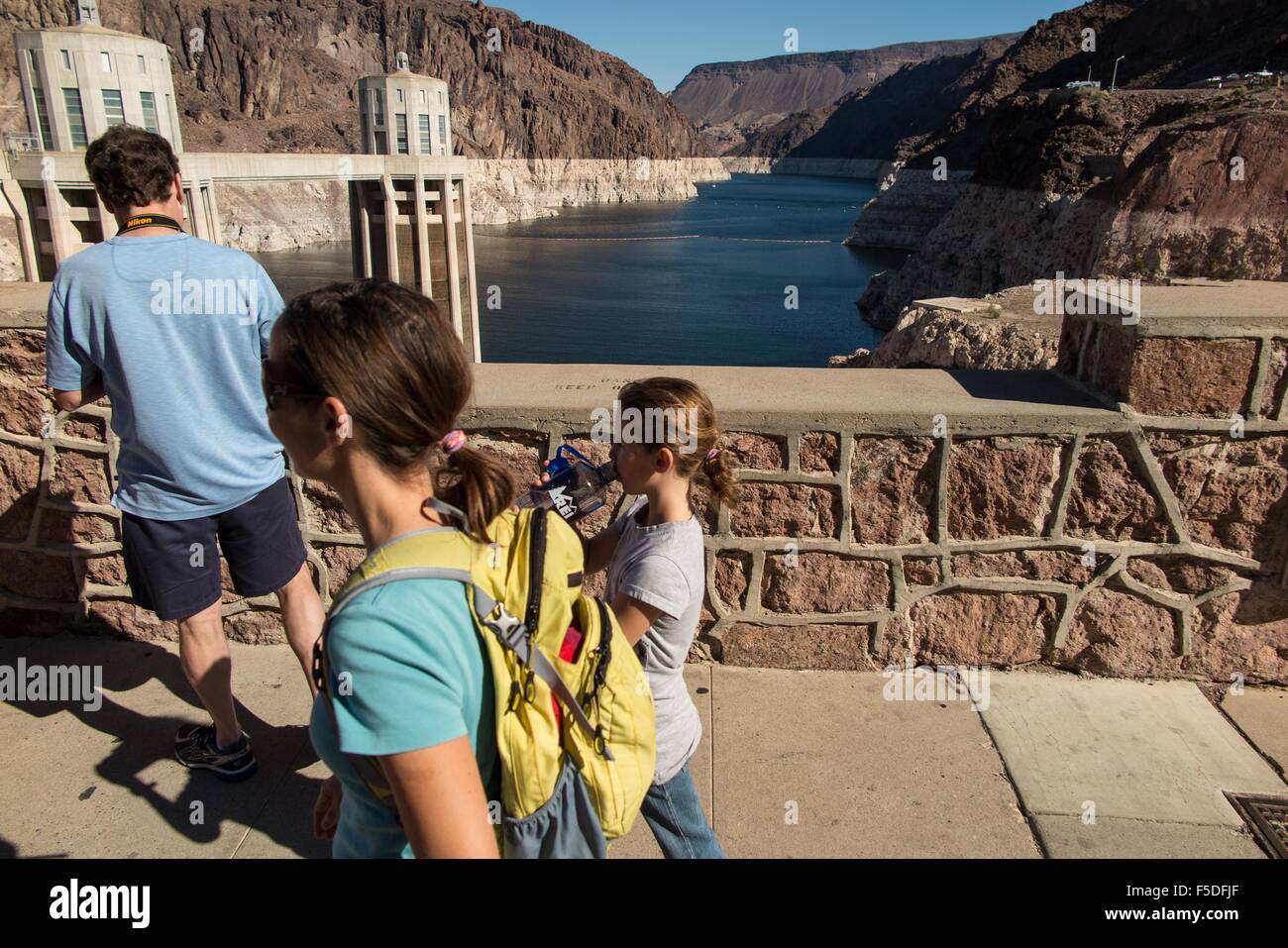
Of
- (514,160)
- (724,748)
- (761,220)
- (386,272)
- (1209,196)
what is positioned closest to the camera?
(724,748)

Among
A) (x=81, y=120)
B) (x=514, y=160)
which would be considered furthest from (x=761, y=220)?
(x=81, y=120)

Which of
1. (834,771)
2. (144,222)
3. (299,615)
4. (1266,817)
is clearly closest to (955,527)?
(834,771)

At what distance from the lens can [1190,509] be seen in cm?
305

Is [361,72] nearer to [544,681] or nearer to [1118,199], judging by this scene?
[1118,199]

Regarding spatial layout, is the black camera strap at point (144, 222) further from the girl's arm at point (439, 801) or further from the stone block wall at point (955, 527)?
the girl's arm at point (439, 801)

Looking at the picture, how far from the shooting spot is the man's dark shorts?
2434 mm

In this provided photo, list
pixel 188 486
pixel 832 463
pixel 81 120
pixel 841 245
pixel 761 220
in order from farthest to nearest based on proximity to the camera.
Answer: pixel 761 220, pixel 841 245, pixel 81 120, pixel 832 463, pixel 188 486

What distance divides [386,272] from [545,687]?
134 feet

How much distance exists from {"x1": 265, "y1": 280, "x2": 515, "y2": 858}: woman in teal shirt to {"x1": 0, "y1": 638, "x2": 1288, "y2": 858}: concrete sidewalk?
60.4 inches

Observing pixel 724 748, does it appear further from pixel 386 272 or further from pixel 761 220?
pixel 761 220

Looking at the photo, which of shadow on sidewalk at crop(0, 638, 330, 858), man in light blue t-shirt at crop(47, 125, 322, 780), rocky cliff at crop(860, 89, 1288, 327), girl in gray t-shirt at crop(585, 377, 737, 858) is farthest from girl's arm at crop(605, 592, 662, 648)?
rocky cliff at crop(860, 89, 1288, 327)

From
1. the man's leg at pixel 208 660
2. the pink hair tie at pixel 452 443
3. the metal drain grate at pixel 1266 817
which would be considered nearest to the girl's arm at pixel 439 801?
the pink hair tie at pixel 452 443

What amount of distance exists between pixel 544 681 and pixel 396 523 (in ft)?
1.02

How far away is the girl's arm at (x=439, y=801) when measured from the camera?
3.57ft
